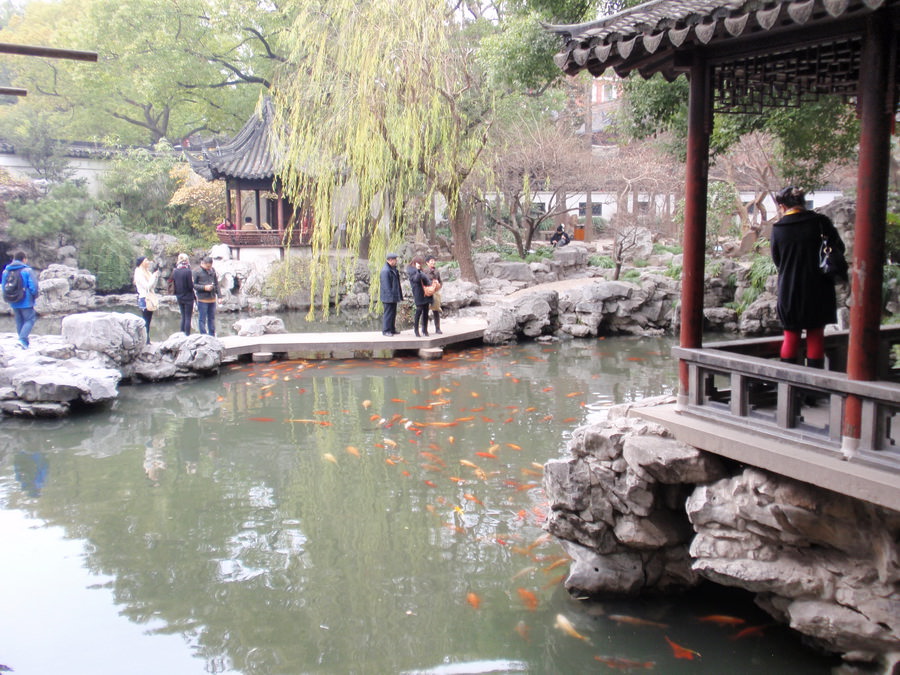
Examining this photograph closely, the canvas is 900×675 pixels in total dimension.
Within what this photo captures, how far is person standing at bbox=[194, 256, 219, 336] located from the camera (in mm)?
10727

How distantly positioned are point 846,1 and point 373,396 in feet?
22.6

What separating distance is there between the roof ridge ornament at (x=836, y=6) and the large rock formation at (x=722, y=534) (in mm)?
1961

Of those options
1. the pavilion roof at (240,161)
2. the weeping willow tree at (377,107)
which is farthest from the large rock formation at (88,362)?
the pavilion roof at (240,161)

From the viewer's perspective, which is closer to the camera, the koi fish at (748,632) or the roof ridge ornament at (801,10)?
the roof ridge ornament at (801,10)

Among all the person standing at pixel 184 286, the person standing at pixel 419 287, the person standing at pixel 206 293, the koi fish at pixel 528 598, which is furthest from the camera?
the person standing at pixel 419 287

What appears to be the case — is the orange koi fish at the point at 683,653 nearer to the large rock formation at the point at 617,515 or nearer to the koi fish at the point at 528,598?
the large rock formation at the point at 617,515

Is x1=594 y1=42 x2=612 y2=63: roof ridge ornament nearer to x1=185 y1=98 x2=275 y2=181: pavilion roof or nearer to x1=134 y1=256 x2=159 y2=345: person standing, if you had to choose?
x1=134 y1=256 x2=159 y2=345: person standing

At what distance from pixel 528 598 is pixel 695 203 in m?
2.41

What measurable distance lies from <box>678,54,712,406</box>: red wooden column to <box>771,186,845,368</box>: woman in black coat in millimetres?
406

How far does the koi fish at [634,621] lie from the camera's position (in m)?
3.95

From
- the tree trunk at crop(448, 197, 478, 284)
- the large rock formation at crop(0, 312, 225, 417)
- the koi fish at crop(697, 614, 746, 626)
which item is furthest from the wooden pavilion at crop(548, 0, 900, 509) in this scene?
the tree trunk at crop(448, 197, 478, 284)

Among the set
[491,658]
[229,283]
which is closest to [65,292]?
[229,283]

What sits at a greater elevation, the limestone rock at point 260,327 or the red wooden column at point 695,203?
the red wooden column at point 695,203

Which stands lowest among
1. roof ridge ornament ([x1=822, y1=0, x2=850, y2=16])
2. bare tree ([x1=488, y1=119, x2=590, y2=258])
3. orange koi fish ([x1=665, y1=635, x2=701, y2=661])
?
orange koi fish ([x1=665, y1=635, x2=701, y2=661])
